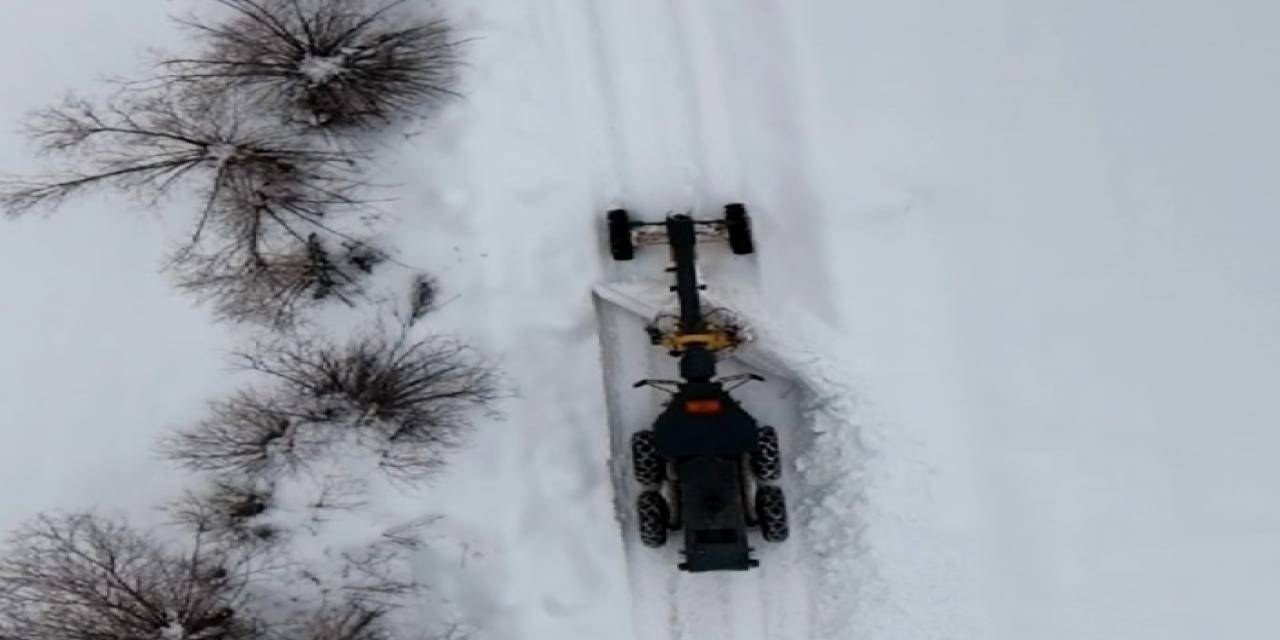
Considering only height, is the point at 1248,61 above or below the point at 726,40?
below

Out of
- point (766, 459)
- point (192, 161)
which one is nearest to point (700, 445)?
point (766, 459)

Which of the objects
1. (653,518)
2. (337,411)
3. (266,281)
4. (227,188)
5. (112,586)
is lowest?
(112,586)

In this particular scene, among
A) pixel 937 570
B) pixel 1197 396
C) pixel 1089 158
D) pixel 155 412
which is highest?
pixel 1089 158

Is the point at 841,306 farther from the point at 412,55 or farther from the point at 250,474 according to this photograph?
the point at 250,474

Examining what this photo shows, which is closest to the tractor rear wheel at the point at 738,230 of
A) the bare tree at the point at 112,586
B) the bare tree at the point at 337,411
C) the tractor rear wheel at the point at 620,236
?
the tractor rear wheel at the point at 620,236

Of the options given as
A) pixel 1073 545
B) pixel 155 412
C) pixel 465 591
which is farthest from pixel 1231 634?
pixel 155 412

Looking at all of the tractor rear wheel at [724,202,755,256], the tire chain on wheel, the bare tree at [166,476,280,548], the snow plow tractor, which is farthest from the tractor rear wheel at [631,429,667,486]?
the bare tree at [166,476,280,548]

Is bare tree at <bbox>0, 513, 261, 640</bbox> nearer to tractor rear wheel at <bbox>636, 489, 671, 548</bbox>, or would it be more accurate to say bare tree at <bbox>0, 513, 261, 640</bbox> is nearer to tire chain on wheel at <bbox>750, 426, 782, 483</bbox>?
tractor rear wheel at <bbox>636, 489, 671, 548</bbox>

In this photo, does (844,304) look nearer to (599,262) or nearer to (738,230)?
(738,230)
